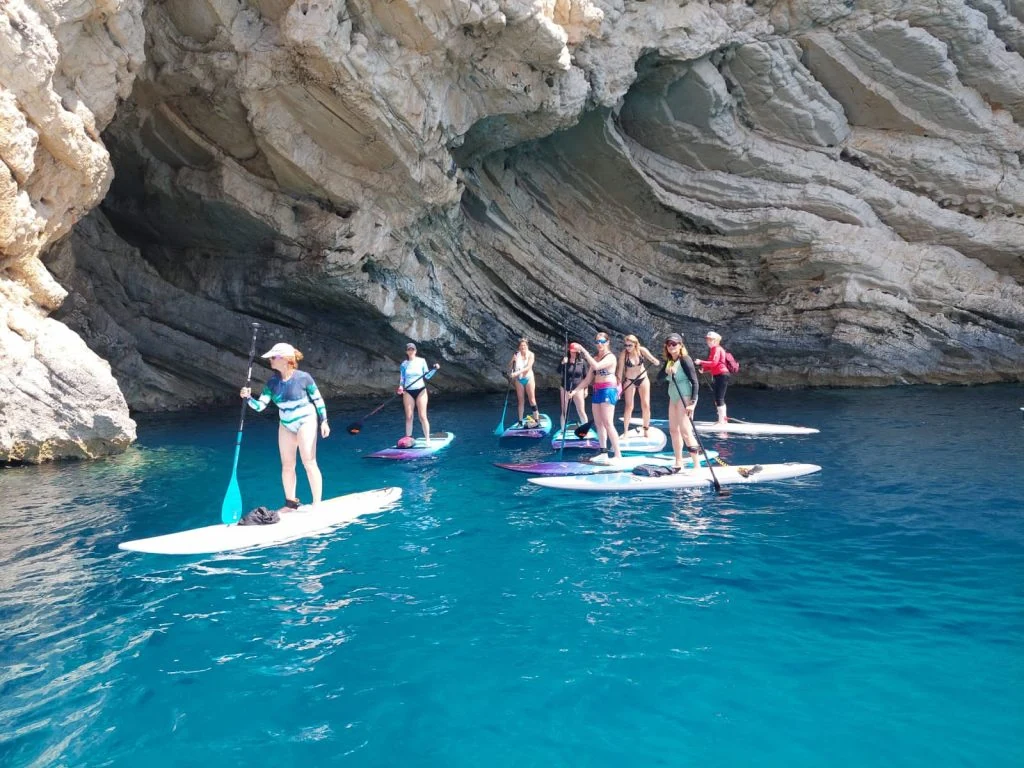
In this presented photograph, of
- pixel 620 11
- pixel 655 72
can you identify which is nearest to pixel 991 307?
pixel 655 72

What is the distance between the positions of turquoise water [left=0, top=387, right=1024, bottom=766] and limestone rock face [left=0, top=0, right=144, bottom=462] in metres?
2.60

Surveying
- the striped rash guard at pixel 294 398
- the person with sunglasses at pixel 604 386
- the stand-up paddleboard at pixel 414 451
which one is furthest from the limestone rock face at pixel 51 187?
the person with sunglasses at pixel 604 386

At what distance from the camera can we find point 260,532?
26.1 ft

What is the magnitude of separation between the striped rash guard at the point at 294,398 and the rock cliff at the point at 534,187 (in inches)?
241

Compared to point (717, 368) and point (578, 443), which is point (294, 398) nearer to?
point (578, 443)

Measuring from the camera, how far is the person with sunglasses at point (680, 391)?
10609 mm

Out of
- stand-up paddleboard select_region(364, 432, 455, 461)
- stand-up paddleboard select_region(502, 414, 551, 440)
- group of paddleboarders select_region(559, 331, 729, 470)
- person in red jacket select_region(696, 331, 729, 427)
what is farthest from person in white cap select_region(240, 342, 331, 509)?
person in red jacket select_region(696, 331, 729, 427)

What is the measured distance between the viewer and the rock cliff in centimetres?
1587

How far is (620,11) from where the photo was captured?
745 inches

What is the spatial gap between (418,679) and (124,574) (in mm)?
3669

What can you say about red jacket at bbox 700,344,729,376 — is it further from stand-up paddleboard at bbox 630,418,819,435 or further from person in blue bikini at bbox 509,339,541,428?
person in blue bikini at bbox 509,339,541,428

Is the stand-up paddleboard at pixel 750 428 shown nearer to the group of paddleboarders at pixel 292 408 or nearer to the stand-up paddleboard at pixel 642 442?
the stand-up paddleboard at pixel 642 442

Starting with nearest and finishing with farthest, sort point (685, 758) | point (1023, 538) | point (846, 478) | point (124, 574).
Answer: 1. point (685, 758)
2. point (124, 574)
3. point (1023, 538)
4. point (846, 478)

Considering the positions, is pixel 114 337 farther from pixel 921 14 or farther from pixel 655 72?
pixel 921 14
